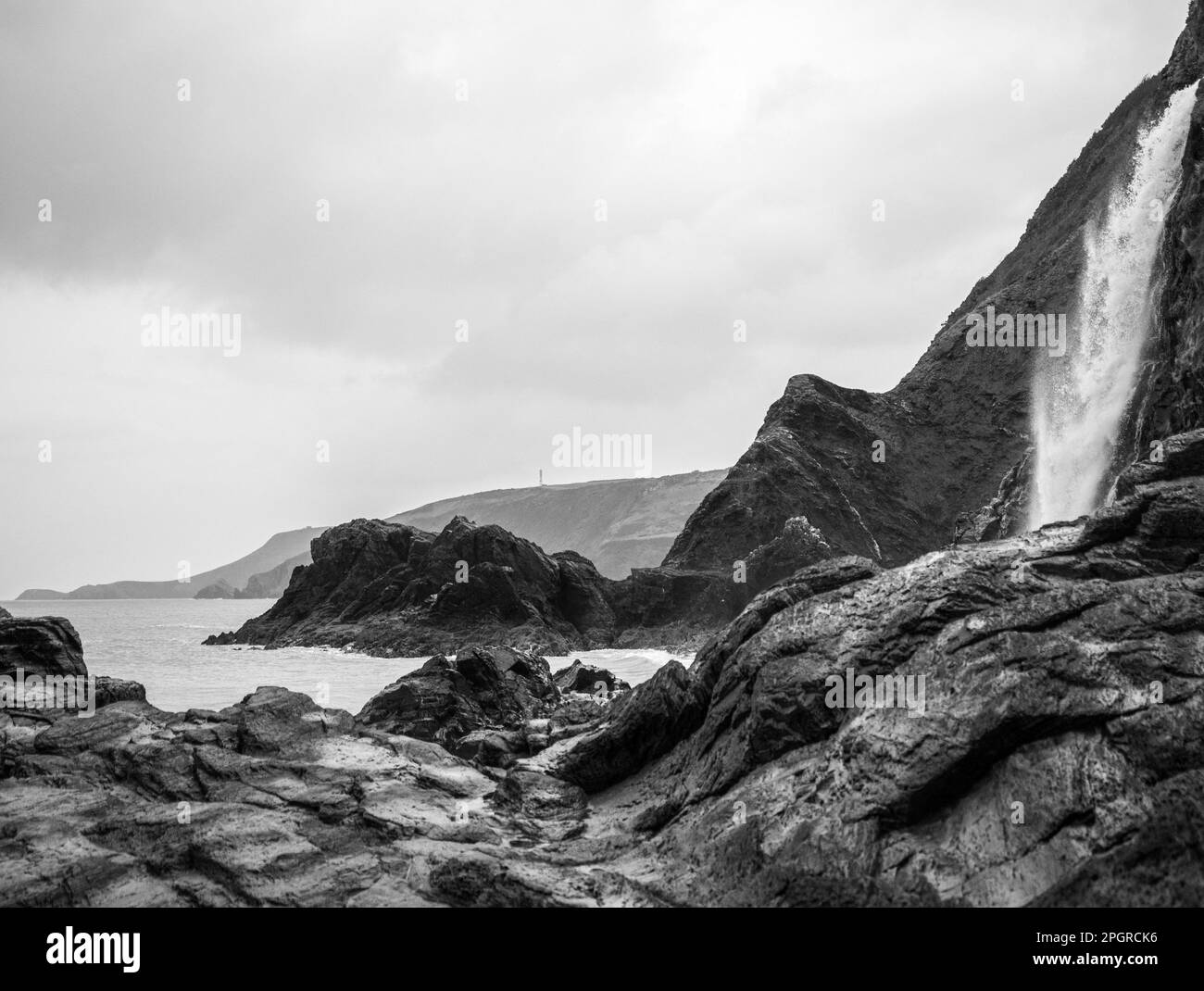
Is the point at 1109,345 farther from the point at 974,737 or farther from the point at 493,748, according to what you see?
the point at 974,737

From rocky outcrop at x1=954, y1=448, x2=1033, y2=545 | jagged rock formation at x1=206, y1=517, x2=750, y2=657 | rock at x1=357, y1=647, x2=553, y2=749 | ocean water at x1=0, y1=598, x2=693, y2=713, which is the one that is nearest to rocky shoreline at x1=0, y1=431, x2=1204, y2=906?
rock at x1=357, y1=647, x2=553, y2=749

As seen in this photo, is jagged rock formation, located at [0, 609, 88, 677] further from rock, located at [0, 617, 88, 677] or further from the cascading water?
the cascading water

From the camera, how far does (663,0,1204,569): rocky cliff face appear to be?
63.2 metres

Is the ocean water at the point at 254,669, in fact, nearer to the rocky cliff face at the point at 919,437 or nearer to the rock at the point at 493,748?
the rock at the point at 493,748

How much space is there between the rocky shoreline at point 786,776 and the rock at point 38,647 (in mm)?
11292

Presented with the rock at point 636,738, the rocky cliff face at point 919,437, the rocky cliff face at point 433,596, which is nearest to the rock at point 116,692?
the rock at point 636,738

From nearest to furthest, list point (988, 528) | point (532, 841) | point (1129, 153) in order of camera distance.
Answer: point (532, 841) → point (988, 528) → point (1129, 153)

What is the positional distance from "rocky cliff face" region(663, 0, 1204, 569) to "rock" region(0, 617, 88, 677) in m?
44.1

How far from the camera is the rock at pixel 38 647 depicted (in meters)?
26.0

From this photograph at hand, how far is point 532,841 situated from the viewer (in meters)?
12.6

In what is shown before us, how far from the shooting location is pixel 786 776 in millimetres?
11625
